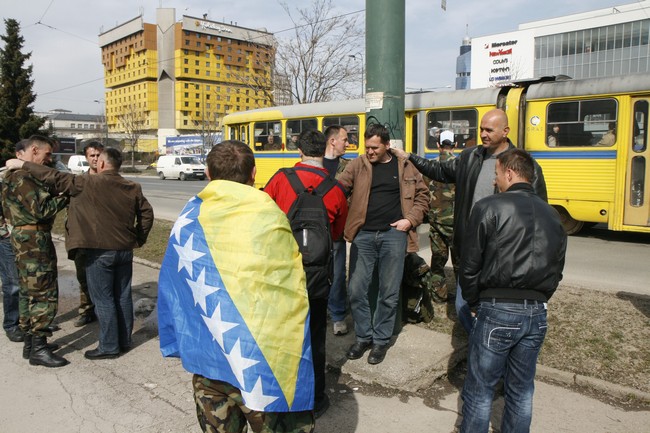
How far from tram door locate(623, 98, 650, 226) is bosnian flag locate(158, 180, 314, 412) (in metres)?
9.72

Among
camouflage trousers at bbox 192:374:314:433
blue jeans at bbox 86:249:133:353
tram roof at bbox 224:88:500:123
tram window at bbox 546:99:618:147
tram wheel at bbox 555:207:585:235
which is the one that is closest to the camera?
camouflage trousers at bbox 192:374:314:433

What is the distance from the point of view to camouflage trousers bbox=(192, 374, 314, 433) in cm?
228

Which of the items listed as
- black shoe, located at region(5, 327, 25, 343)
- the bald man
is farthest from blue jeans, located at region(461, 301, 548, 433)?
black shoe, located at region(5, 327, 25, 343)

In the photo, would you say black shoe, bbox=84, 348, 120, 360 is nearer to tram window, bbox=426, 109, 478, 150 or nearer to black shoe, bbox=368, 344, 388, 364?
black shoe, bbox=368, 344, 388, 364

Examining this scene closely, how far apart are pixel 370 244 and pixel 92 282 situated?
8.04 feet

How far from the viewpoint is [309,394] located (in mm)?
2293

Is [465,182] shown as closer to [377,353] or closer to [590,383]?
[377,353]

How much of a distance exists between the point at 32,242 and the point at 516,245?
13.0 feet

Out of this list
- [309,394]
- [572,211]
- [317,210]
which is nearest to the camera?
[309,394]

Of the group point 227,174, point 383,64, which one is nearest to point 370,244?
point 383,64

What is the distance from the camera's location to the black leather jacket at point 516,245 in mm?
2689

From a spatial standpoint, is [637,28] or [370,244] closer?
[370,244]

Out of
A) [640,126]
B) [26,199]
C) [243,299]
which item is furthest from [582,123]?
[243,299]

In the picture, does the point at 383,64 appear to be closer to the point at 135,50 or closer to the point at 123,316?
the point at 123,316
